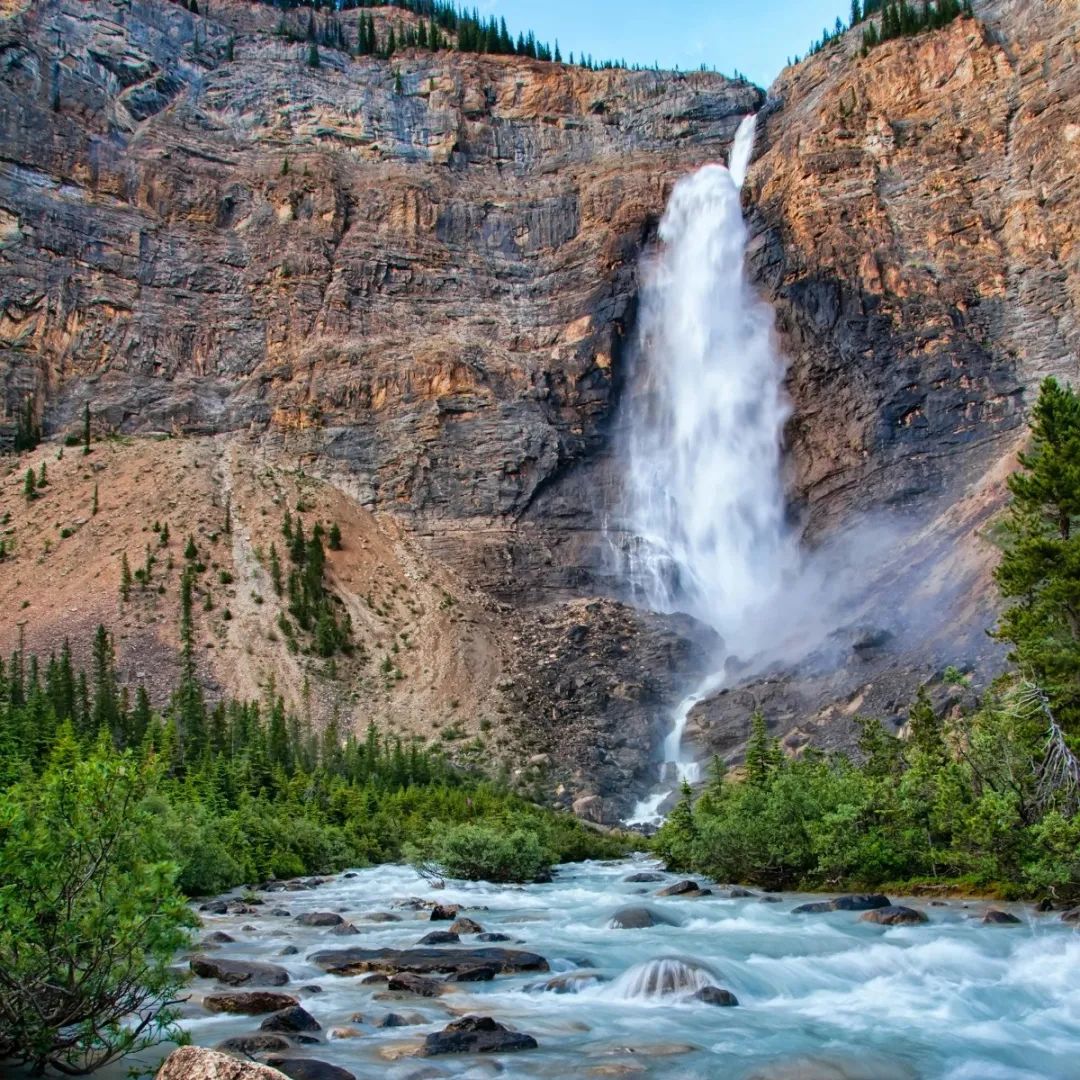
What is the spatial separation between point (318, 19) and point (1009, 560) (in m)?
121

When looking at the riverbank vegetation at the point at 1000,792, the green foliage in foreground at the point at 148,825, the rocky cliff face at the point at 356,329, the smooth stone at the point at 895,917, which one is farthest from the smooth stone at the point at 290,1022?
the rocky cliff face at the point at 356,329

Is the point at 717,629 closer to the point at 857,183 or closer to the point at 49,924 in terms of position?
the point at 857,183

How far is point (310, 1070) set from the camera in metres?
9.23

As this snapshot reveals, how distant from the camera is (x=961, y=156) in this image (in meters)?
72.9

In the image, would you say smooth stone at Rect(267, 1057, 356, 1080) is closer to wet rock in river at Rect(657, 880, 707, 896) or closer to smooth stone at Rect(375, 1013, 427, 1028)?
smooth stone at Rect(375, 1013, 427, 1028)

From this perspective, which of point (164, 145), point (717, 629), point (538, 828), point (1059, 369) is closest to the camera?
point (538, 828)

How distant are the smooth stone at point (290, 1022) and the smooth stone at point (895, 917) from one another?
10712 millimetres

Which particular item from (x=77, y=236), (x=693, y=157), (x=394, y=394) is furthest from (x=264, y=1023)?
(x=693, y=157)

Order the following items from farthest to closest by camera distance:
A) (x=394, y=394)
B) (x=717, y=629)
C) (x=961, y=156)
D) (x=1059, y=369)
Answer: (x=394, y=394), (x=961, y=156), (x=717, y=629), (x=1059, y=369)

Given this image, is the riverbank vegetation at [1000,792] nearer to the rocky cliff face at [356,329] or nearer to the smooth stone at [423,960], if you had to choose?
the smooth stone at [423,960]

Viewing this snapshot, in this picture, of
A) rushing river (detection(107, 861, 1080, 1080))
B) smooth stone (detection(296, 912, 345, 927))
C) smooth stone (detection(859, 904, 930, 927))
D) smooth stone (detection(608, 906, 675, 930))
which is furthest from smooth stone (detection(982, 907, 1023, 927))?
smooth stone (detection(296, 912, 345, 927))

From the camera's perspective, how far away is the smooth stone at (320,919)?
66.2 ft

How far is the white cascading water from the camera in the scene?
70438 mm

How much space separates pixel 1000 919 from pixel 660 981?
6799 mm
